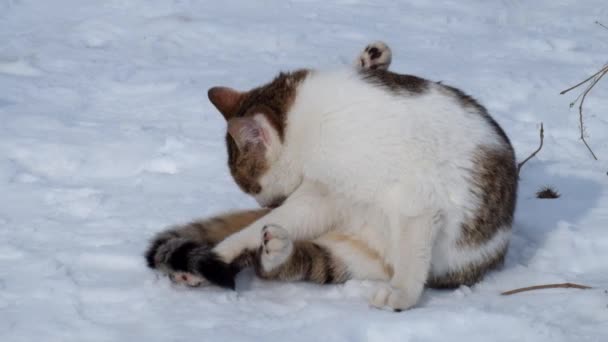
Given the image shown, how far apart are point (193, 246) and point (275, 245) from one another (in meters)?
0.35

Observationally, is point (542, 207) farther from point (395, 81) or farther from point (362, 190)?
point (362, 190)

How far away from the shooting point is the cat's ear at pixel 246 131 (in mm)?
3576

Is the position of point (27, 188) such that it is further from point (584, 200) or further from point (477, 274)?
point (584, 200)

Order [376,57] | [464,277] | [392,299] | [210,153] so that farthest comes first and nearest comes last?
[210,153] → [376,57] → [464,277] → [392,299]

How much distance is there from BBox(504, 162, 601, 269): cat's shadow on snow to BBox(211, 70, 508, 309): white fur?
404 millimetres

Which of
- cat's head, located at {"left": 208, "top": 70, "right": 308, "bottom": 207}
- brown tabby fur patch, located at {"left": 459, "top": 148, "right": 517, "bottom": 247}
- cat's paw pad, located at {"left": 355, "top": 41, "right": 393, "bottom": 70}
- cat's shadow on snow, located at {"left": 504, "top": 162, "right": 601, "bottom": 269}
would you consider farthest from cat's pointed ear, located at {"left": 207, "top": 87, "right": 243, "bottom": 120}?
cat's shadow on snow, located at {"left": 504, "top": 162, "right": 601, "bottom": 269}

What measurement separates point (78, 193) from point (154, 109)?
1.42 metres

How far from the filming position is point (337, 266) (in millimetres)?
3543

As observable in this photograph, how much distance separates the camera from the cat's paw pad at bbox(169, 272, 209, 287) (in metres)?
3.29

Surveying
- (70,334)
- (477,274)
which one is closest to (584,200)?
(477,274)

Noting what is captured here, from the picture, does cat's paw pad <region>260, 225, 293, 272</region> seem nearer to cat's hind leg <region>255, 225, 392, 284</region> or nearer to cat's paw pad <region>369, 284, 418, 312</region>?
cat's hind leg <region>255, 225, 392, 284</region>

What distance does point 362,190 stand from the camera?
3.41m

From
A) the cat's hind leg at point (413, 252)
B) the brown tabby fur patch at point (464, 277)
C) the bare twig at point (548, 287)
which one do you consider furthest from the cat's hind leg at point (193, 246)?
the bare twig at point (548, 287)

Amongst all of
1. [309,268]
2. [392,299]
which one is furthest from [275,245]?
[392,299]
